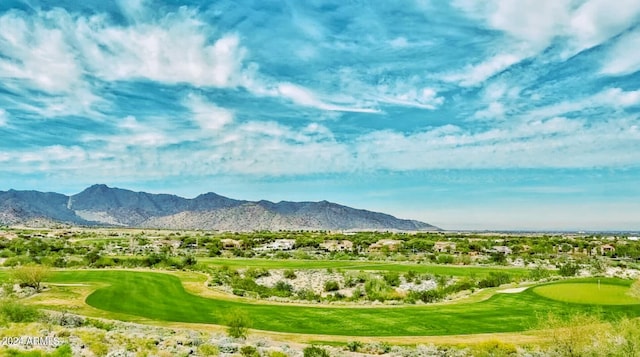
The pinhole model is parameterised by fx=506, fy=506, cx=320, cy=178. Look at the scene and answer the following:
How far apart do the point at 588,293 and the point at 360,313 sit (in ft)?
82.0

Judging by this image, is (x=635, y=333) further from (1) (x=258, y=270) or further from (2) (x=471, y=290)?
(1) (x=258, y=270)

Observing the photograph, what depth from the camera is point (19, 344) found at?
24969 millimetres

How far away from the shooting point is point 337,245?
14512 centimetres

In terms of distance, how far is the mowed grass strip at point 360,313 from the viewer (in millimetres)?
38719

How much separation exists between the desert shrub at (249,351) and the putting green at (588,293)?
1394 inches

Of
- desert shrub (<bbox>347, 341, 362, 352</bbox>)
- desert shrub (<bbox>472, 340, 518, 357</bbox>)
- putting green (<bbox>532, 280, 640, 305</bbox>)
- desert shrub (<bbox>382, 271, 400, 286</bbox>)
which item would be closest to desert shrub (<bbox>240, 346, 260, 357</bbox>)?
desert shrub (<bbox>347, 341, 362, 352</bbox>)

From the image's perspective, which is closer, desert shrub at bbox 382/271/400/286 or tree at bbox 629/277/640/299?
tree at bbox 629/277/640/299

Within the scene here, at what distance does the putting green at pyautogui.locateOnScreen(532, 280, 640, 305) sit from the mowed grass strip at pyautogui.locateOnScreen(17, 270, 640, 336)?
178 centimetres

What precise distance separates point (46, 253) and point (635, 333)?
10285cm

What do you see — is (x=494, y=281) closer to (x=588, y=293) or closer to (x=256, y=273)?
(x=588, y=293)

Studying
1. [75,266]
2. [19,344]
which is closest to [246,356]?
[19,344]

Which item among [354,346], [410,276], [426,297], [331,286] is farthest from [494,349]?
[410,276]

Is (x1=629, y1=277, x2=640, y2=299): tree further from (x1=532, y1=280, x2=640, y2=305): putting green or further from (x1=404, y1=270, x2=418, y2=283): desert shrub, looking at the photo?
(x1=404, y1=270, x2=418, y2=283): desert shrub

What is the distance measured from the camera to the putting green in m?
48.8
